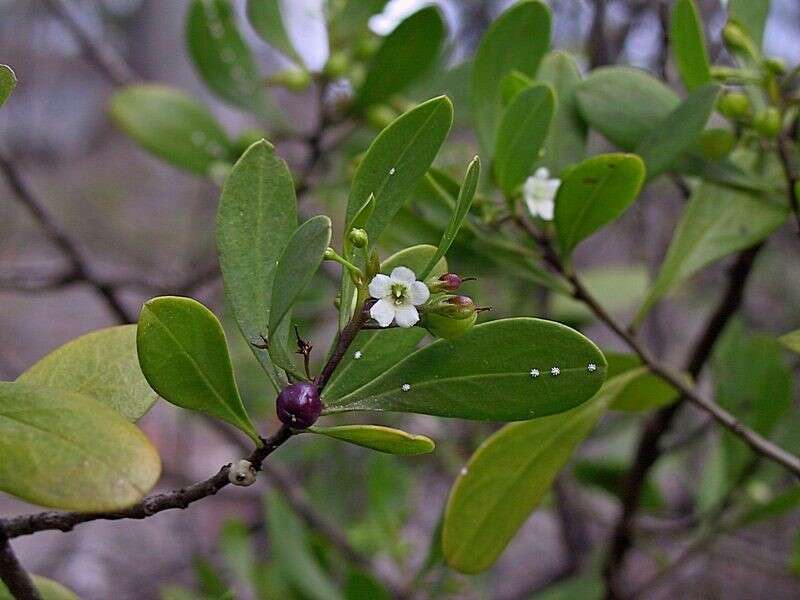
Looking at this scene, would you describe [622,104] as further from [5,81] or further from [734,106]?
[5,81]

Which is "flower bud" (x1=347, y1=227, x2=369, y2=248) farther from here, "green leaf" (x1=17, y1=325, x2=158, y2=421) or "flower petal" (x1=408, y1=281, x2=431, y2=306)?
"green leaf" (x1=17, y1=325, x2=158, y2=421)

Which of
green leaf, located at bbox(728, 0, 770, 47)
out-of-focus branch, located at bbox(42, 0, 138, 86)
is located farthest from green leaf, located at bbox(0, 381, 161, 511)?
out-of-focus branch, located at bbox(42, 0, 138, 86)

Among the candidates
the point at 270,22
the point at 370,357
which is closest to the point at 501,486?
the point at 370,357

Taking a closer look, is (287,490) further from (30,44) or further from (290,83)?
(30,44)

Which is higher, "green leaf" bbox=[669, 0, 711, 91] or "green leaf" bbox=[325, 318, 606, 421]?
"green leaf" bbox=[669, 0, 711, 91]

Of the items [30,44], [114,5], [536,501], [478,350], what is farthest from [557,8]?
[114,5]

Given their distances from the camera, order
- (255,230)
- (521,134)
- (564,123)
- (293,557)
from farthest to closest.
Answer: (293,557) < (564,123) < (521,134) < (255,230)
